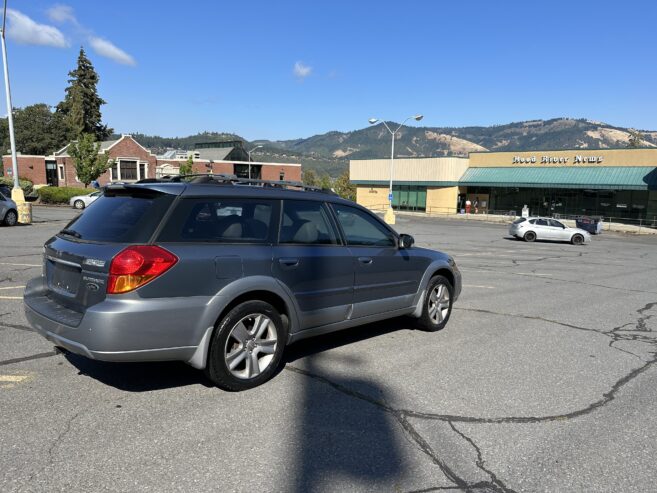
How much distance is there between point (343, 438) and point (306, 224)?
2084 mm

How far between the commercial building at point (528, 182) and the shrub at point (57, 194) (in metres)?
34.5

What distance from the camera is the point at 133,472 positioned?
2.91 m

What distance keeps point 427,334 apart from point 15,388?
14.5 ft

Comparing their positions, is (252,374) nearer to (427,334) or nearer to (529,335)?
(427,334)

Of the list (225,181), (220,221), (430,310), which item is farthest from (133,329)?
Result: (430,310)

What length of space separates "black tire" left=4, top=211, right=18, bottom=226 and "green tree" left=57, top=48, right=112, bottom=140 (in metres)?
54.5

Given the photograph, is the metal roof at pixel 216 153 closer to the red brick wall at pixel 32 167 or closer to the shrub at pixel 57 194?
the red brick wall at pixel 32 167

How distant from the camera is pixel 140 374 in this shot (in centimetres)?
446

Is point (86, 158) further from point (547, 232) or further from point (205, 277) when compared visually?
point (205, 277)

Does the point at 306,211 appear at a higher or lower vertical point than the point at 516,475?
higher

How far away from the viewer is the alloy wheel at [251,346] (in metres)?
4.07

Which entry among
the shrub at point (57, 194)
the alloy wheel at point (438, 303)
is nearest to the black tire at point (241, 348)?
the alloy wheel at point (438, 303)

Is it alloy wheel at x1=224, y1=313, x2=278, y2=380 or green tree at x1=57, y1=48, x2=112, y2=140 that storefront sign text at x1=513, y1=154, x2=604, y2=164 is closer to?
alloy wheel at x1=224, y1=313, x2=278, y2=380

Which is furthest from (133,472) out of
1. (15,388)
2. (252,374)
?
(15,388)
